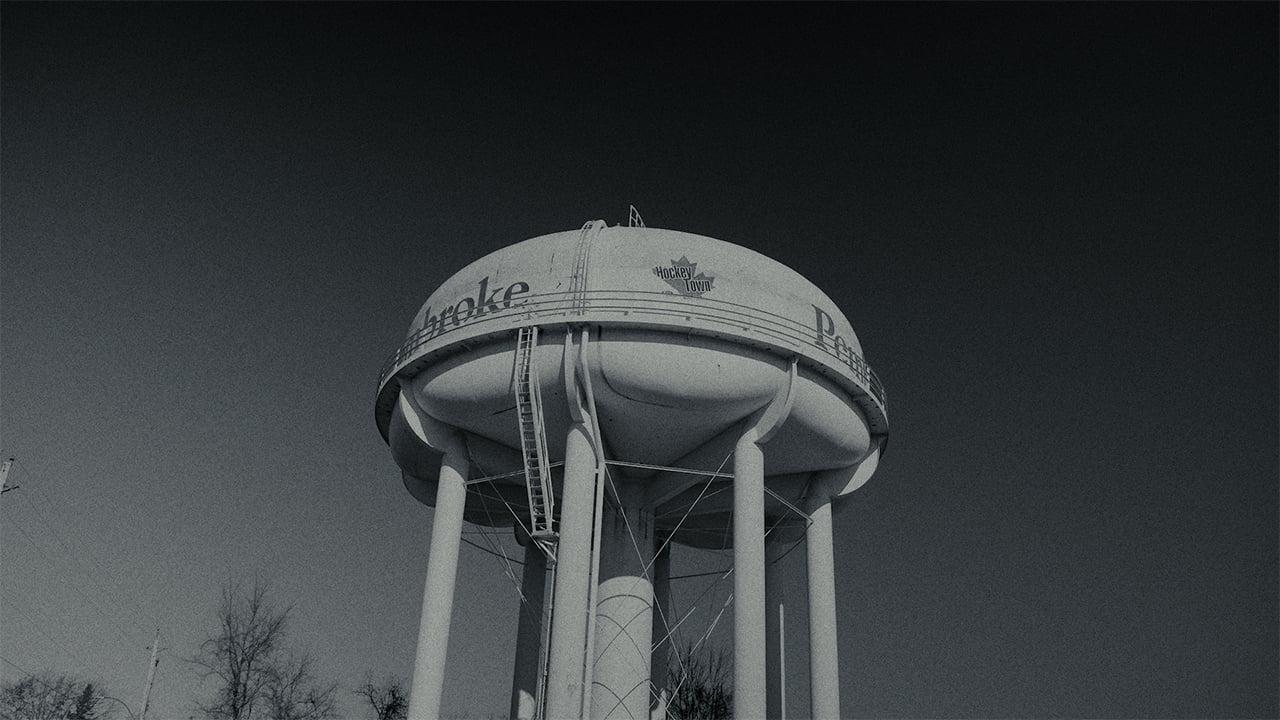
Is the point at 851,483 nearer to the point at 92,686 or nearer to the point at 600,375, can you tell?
the point at 600,375

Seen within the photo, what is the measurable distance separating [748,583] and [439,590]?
186 inches

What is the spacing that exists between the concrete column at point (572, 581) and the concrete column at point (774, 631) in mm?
4235

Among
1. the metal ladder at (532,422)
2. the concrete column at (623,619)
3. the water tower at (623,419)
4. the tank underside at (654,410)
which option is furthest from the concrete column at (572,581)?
A: the concrete column at (623,619)

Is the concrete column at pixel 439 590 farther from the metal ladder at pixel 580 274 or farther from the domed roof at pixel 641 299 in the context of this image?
the metal ladder at pixel 580 274

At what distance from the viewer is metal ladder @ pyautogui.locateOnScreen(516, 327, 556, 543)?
1434cm

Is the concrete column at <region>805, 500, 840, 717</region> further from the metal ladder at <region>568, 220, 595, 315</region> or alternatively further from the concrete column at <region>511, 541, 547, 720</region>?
the metal ladder at <region>568, 220, 595, 315</region>

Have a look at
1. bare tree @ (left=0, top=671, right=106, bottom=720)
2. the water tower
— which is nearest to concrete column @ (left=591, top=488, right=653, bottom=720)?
the water tower

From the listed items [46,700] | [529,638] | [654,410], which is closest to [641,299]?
[654,410]

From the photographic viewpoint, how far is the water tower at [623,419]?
1412 cm

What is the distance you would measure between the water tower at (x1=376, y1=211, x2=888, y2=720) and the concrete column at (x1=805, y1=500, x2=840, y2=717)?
0.11 feet

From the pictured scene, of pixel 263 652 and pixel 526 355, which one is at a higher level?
pixel 526 355

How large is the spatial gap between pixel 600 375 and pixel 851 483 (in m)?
5.54

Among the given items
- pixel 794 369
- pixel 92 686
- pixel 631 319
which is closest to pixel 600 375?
pixel 631 319

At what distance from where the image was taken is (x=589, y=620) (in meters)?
14.1
